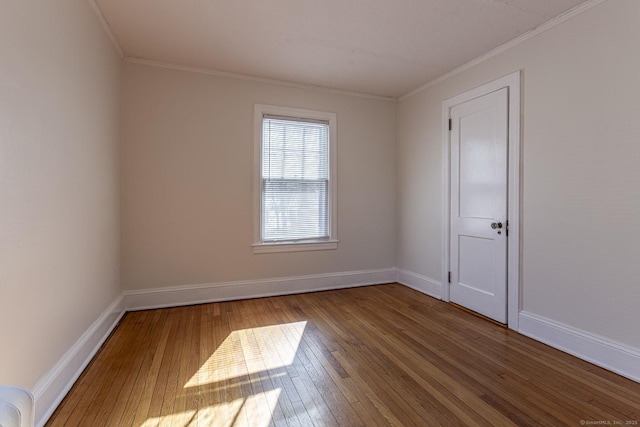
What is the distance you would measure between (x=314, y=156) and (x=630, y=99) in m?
2.90

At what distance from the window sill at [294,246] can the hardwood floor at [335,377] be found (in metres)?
0.89

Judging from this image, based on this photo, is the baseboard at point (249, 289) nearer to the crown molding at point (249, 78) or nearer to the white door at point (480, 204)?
the white door at point (480, 204)

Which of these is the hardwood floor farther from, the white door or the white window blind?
the white window blind

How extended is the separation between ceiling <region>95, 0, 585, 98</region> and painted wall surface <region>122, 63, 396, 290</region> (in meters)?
0.29

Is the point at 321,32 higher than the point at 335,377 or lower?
higher

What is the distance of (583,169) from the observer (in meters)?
2.33

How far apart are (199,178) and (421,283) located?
9.96 ft

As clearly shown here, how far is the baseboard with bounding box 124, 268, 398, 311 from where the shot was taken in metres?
3.31

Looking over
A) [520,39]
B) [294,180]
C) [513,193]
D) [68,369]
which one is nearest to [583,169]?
[513,193]

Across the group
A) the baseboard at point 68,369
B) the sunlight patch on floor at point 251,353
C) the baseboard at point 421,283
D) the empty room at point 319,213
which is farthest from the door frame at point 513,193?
the baseboard at point 68,369

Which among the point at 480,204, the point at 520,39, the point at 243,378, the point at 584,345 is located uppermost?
the point at 520,39

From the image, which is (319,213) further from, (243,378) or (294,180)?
(243,378)

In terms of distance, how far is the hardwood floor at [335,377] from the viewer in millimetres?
1676

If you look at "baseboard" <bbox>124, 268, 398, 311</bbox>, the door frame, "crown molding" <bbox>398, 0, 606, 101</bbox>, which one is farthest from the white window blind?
the door frame
